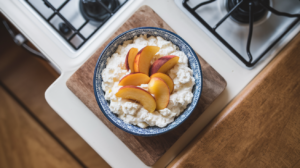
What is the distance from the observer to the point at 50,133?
1276 millimetres

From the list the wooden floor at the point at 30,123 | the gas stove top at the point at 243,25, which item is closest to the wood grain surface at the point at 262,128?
the gas stove top at the point at 243,25

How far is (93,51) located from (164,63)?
31 cm

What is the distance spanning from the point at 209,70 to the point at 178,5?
272 millimetres

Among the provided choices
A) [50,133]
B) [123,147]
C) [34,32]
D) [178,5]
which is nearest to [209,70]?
[178,5]

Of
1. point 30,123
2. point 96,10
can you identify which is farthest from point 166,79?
point 30,123

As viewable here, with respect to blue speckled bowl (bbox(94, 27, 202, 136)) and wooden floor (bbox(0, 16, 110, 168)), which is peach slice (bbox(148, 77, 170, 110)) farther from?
wooden floor (bbox(0, 16, 110, 168))

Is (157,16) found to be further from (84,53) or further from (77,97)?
(77,97)

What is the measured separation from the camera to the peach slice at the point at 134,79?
624mm

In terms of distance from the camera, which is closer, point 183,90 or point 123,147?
point 183,90

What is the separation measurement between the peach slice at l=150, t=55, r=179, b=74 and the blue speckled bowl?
0.22 feet

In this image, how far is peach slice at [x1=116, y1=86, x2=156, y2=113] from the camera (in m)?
0.61

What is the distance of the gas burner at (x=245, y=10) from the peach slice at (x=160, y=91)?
15.1 inches

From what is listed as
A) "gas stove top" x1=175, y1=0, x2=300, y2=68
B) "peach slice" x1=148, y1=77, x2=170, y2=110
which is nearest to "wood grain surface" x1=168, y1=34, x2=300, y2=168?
"gas stove top" x1=175, y1=0, x2=300, y2=68

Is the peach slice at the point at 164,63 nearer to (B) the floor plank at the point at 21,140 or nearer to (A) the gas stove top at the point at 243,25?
(A) the gas stove top at the point at 243,25
